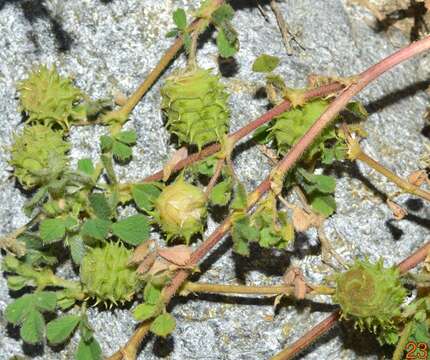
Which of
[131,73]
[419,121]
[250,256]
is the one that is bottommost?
[250,256]

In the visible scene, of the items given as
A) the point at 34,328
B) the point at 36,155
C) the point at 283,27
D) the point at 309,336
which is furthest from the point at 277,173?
the point at 34,328

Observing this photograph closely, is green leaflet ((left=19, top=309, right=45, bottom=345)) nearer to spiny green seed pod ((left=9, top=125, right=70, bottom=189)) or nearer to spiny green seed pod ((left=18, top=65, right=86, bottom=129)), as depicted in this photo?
spiny green seed pod ((left=9, top=125, right=70, bottom=189))

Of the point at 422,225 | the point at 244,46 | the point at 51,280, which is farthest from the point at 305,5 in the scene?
the point at 51,280

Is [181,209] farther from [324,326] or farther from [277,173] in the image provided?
[324,326]

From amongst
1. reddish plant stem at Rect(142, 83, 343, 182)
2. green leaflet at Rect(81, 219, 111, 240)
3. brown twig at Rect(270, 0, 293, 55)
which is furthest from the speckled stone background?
green leaflet at Rect(81, 219, 111, 240)

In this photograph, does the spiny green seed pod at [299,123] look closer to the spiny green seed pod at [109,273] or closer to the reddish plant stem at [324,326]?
the reddish plant stem at [324,326]

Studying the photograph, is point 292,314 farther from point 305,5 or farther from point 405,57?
point 305,5
